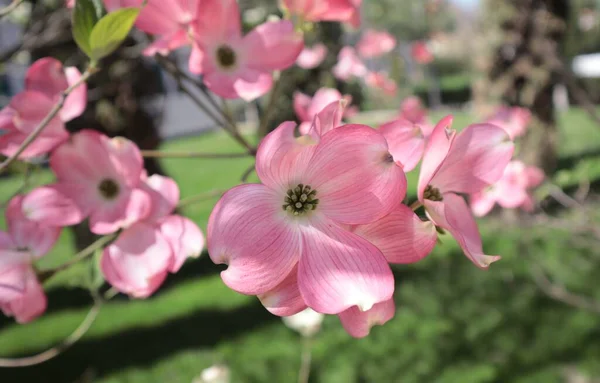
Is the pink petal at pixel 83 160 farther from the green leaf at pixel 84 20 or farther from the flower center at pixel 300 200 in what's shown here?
the flower center at pixel 300 200

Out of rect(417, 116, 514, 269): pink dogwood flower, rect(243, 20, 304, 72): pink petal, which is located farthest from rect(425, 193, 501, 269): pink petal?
rect(243, 20, 304, 72): pink petal

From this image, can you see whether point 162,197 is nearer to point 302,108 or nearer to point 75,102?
point 75,102

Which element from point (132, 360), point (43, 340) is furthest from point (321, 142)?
point (43, 340)

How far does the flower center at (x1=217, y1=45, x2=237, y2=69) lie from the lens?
0.47 m

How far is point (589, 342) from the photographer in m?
2.10

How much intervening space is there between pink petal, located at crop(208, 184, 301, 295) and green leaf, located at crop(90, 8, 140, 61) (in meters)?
0.14

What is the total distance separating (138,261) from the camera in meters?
0.42

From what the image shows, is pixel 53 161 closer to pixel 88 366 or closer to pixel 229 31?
pixel 229 31

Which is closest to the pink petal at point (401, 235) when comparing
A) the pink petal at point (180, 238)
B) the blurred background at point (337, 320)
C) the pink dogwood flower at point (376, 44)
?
the pink petal at point (180, 238)

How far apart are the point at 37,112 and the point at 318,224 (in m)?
0.26

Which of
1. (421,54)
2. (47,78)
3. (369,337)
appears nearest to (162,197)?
(47,78)

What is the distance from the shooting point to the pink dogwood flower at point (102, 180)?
431 mm

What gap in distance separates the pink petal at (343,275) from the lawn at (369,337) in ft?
5.51

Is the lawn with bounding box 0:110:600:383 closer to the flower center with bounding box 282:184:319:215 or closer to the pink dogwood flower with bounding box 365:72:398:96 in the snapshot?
the pink dogwood flower with bounding box 365:72:398:96
